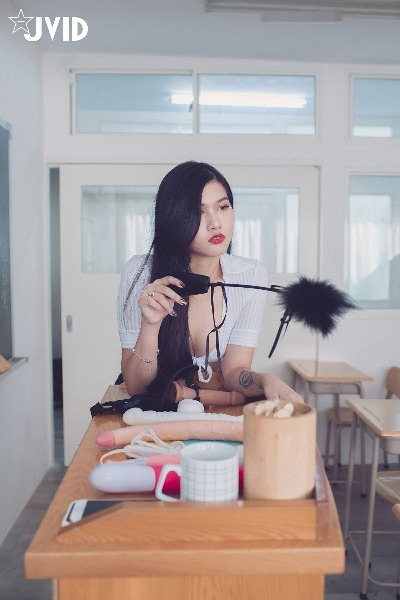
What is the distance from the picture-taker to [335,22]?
3.11 meters

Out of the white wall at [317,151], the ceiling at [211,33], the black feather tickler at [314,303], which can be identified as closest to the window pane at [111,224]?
the white wall at [317,151]

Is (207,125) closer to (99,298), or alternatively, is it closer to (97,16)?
(97,16)

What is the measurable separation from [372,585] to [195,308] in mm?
1609

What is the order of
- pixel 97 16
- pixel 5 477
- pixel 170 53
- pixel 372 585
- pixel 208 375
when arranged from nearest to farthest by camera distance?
pixel 208 375 < pixel 372 585 < pixel 5 477 < pixel 97 16 < pixel 170 53

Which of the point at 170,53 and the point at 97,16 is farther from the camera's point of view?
the point at 170,53

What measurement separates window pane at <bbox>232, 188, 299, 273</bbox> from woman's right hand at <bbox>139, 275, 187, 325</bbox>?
2694mm

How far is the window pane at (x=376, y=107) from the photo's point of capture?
12.7 feet

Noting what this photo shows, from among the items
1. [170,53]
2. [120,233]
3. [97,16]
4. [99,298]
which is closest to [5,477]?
[99,298]

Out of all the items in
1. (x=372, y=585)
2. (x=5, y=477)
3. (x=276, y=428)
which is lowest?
(x=372, y=585)

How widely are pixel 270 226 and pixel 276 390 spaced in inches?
108

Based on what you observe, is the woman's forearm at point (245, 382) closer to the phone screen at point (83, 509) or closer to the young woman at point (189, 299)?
the young woman at point (189, 299)

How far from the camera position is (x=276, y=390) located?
4.09 feet
